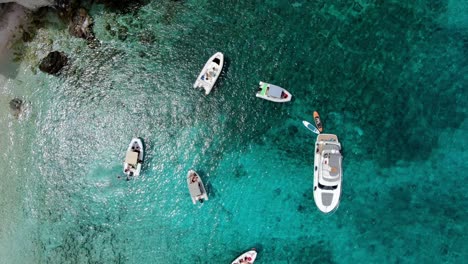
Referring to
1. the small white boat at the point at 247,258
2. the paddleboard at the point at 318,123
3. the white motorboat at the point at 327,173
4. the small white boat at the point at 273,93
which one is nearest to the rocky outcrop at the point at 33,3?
the small white boat at the point at 273,93

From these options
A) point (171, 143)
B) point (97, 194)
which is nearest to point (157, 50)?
point (171, 143)

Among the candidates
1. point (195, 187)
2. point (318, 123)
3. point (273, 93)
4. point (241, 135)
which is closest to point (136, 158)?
point (195, 187)

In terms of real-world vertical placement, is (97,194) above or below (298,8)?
below

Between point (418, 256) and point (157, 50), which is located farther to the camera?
point (157, 50)

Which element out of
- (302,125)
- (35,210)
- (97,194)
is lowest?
(35,210)

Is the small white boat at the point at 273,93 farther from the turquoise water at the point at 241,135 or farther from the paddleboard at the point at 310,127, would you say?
the paddleboard at the point at 310,127

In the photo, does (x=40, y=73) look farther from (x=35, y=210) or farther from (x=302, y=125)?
(x=302, y=125)
